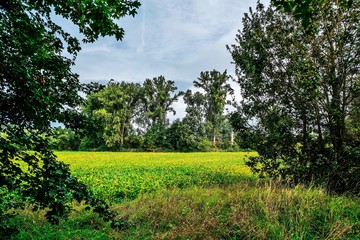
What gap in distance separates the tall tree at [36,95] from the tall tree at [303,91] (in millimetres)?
6008

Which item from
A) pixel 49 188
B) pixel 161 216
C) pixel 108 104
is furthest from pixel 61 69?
pixel 108 104

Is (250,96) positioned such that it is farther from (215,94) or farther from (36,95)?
(215,94)

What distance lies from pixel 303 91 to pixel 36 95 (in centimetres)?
695

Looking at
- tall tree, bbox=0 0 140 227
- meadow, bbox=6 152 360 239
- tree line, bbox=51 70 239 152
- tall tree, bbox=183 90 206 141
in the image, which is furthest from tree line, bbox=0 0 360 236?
tall tree, bbox=183 90 206 141

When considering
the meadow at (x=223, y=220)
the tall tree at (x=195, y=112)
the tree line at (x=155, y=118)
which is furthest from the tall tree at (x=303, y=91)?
the tall tree at (x=195, y=112)

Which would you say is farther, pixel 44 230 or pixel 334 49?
pixel 334 49

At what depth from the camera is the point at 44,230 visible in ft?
17.0

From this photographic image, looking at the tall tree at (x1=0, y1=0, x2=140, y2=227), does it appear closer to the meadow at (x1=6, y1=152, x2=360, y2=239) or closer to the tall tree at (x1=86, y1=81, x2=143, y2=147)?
the meadow at (x1=6, y1=152, x2=360, y2=239)

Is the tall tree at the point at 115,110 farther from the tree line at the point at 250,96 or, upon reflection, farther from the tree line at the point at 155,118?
the tree line at the point at 250,96

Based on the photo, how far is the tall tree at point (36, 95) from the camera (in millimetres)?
2818

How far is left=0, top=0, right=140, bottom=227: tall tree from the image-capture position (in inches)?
111

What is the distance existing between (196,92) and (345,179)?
62.2m

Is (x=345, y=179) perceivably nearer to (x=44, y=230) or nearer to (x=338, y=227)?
(x=338, y=227)

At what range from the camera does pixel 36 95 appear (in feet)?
8.89
